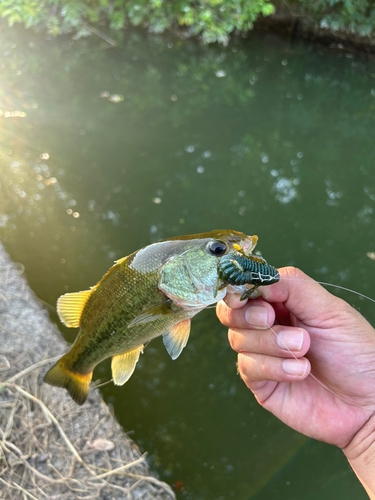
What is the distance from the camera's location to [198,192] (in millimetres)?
4914

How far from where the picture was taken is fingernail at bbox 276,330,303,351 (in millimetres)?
1445

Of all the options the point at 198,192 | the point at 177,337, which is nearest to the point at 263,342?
the point at 177,337

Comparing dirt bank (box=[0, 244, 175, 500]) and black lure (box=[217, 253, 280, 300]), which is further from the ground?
black lure (box=[217, 253, 280, 300])

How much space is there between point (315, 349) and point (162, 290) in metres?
0.88

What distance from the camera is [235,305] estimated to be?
60.2 inches

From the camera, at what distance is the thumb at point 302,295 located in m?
1.54

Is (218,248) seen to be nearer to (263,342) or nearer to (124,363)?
(263,342)

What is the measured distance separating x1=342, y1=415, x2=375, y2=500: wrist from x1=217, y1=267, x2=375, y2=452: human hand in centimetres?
3

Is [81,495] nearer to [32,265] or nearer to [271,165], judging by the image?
[32,265]

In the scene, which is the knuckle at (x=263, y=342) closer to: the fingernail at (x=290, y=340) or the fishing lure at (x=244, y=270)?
the fingernail at (x=290, y=340)

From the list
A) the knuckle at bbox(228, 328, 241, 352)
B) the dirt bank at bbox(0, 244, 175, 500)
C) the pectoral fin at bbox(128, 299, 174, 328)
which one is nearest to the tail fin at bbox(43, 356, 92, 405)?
the pectoral fin at bbox(128, 299, 174, 328)

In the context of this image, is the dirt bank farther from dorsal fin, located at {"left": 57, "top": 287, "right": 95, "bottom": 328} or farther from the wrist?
the wrist

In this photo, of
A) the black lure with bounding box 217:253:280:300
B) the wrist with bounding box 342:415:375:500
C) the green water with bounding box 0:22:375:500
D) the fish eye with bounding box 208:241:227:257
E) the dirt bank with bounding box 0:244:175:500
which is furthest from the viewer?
the green water with bounding box 0:22:375:500

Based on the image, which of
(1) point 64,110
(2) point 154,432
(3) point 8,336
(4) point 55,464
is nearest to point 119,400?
(2) point 154,432
